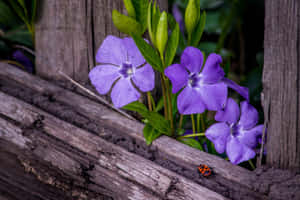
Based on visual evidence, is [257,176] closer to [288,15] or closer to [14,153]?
[288,15]

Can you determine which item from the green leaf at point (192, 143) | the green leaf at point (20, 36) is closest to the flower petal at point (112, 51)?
the green leaf at point (192, 143)

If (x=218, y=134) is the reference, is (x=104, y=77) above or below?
above

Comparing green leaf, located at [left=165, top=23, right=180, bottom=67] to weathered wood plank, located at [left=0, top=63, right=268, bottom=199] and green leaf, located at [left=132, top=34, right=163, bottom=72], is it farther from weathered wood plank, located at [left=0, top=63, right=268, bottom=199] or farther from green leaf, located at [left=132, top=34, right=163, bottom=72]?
weathered wood plank, located at [left=0, top=63, right=268, bottom=199]

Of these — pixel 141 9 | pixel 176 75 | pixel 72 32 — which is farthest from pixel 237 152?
pixel 72 32

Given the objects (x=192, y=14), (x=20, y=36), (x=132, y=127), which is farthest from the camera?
(x=20, y=36)

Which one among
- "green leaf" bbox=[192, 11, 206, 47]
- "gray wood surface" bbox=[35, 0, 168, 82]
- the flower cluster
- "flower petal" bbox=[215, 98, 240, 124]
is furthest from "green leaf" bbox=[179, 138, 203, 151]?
"gray wood surface" bbox=[35, 0, 168, 82]

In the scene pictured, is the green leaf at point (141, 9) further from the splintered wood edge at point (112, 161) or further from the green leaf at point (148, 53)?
the splintered wood edge at point (112, 161)

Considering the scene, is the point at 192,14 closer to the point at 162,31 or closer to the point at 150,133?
the point at 162,31
